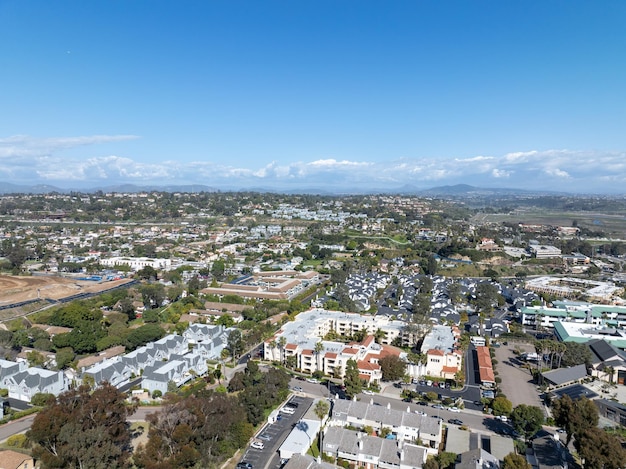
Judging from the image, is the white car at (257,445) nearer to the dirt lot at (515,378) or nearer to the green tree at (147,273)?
the dirt lot at (515,378)

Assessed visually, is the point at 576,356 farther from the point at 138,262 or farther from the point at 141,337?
the point at 138,262

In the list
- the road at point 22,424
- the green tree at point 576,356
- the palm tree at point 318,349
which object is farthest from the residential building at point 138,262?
the green tree at point 576,356

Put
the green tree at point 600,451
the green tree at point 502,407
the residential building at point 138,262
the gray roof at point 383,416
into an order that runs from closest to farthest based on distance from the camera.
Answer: the green tree at point 600,451
the gray roof at point 383,416
the green tree at point 502,407
the residential building at point 138,262

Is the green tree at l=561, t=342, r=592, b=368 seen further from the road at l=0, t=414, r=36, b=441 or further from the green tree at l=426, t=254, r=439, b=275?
the road at l=0, t=414, r=36, b=441

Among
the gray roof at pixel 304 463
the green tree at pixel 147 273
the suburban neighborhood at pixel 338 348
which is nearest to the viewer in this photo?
the gray roof at pixel 304 463

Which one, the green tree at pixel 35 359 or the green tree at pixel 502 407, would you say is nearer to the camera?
the green tree at pixel 502 407

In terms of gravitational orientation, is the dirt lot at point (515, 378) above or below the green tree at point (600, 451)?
below

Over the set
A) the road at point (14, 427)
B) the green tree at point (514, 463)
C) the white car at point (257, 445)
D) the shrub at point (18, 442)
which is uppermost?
the green tree at point (514, 463)
